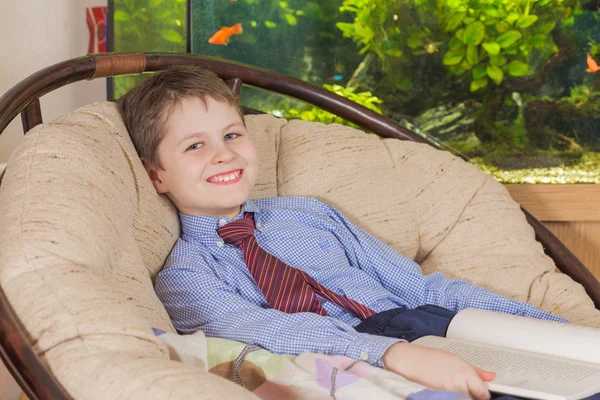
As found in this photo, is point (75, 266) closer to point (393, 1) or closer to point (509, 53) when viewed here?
point (393, 1)

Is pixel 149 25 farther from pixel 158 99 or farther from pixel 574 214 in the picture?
pixel 574 214

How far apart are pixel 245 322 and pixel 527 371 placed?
0.47 metres

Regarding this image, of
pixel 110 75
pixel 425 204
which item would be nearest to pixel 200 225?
pixel 110 75

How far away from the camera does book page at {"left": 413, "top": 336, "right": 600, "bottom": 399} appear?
3.91 ft

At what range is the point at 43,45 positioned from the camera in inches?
116

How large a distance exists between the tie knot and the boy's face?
0.12 ft

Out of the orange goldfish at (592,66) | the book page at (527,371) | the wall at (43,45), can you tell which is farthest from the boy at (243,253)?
the orange goldfish at (592,66)

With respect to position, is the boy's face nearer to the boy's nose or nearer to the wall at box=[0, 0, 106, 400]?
the boy's nose

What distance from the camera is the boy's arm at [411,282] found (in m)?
1.69

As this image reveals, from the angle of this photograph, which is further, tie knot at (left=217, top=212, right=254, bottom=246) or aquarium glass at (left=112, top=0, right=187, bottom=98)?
aquarium glass at (left=112, top=0, right=187, bottom=98)

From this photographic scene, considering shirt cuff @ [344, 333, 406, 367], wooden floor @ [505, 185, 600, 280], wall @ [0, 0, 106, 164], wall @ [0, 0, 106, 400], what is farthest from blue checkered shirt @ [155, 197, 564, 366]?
wooden floor @ [505, 185, 600, 280]

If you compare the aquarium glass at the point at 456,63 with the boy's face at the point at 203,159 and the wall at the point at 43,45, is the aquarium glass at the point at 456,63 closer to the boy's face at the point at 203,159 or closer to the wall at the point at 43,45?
the wall at the point at 43,45

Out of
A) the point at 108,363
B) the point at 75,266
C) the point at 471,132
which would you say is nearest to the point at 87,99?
the point at 471,132

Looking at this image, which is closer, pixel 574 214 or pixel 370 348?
pixel 370 348
